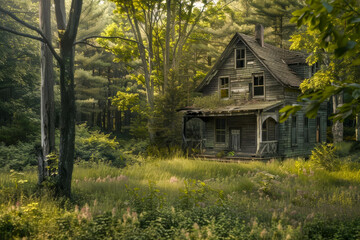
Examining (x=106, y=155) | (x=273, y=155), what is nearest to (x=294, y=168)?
(x=273, y=155)

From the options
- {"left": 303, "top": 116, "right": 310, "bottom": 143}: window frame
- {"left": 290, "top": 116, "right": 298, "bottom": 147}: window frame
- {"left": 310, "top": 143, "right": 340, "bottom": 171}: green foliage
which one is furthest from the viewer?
{"left": 303, "top": 116, "right": 310, "bottom": 143}: window frame

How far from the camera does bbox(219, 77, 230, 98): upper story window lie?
25625 mm

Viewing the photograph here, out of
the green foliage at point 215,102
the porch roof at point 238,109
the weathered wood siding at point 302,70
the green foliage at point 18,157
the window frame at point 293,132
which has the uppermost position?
the weathered wood siding at point 302,70

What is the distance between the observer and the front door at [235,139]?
25.2m

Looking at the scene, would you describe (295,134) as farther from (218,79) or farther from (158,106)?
(158,106)

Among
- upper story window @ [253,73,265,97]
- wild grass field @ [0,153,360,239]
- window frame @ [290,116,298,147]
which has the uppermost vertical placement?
upper story window @ [253,73,265,97]

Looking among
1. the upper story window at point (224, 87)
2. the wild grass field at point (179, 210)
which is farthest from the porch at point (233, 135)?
the wild grass field at point (179, 210)

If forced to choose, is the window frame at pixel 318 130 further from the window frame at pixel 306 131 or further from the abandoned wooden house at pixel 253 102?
the window frame at pixel 306 131

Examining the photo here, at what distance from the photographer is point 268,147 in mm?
21953

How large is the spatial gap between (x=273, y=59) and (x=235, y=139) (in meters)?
6.72

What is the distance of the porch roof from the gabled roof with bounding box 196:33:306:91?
1970 mm

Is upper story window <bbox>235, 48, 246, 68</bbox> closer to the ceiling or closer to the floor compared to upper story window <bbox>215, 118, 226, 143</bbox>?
closer to the ceiling

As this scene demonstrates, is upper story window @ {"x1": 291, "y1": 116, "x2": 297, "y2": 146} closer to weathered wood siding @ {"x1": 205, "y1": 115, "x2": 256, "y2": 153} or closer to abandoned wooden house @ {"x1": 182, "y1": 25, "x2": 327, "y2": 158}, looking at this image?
abandoned wooden house @ {"x1": 182, "y1": 25, "x2": 327, "y2": 158}

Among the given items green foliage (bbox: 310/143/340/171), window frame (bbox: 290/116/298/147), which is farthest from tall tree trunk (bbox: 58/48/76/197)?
window frame (bbox: 290/116/298/147)
